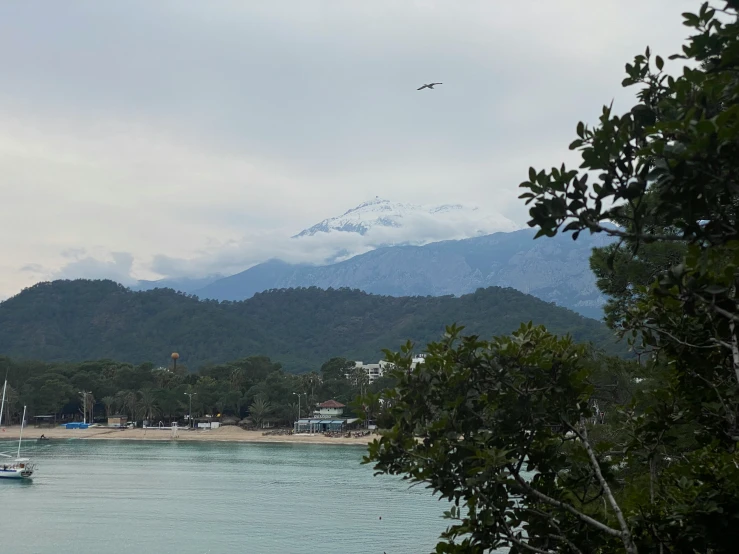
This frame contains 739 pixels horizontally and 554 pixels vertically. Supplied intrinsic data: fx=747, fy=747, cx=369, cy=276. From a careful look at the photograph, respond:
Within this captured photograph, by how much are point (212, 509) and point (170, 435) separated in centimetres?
5399

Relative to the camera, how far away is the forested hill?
528 ft

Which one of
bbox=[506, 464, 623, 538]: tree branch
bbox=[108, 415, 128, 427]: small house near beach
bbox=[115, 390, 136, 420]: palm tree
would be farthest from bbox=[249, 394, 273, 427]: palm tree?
bbox=[506, 464, 623, 538]: tree branch

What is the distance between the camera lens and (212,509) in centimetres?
3503

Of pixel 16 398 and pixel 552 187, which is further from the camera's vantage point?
pixel 16 398

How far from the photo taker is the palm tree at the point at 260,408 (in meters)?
87.9

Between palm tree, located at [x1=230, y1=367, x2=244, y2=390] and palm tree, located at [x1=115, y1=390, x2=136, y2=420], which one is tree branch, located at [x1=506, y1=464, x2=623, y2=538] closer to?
palm tree, located at [x1=115, y1=390, x2=136, y2=420]

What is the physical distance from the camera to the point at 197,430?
89312mm

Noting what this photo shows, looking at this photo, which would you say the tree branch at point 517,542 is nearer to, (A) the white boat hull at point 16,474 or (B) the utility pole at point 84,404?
(A) the white boat hull at point 16,474

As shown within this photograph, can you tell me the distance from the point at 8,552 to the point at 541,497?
26247 mm

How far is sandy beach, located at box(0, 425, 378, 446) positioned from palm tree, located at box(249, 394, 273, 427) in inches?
74.3

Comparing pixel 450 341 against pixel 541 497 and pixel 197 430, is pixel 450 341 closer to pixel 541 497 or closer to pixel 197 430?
pixel 541 497

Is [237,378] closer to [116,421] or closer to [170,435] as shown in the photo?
[170,435]

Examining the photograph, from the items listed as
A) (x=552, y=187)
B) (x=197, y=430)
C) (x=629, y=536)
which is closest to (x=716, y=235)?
(x=552, y=187)

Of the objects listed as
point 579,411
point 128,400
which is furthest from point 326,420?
point 579,411
